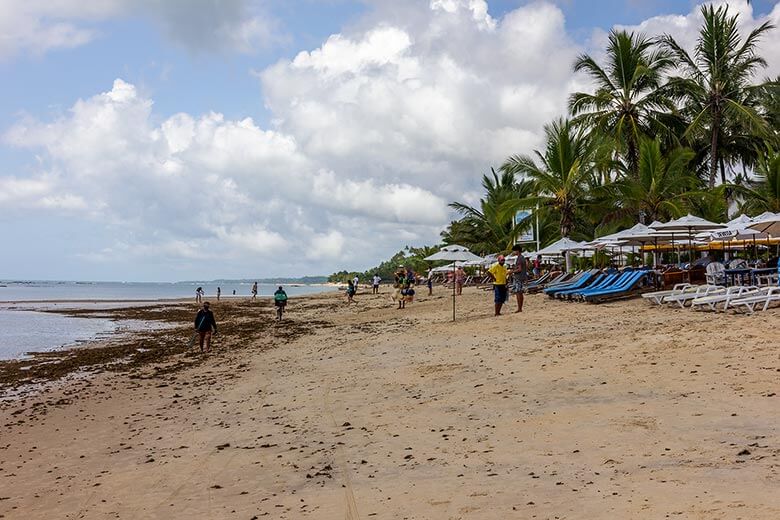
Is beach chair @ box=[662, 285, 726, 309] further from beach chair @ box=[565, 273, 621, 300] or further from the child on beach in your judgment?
the child on beach

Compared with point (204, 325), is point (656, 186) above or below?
above

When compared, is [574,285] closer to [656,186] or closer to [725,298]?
[725,298]

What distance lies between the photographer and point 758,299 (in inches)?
409

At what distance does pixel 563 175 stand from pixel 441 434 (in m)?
20.3

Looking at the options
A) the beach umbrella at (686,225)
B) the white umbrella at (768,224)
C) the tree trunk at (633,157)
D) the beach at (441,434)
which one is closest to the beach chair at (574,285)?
the beach umbrella at (686,225)

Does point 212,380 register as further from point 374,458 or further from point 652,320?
point 652,320

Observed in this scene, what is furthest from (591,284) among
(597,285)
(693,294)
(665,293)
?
(693,294)

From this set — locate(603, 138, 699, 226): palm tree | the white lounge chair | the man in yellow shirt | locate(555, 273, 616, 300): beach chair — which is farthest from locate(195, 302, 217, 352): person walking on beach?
locate(603, 138, 699, 226): palm tree

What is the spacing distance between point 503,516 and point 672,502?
37.1 inches

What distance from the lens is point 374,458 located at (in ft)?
16.6

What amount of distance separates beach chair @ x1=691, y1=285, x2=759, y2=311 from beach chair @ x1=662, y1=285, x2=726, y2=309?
0.20 metres

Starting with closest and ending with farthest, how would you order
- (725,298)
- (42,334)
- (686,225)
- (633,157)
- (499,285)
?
(725,298) → (499,285) → (686,225) → (42,334) → (633,157)

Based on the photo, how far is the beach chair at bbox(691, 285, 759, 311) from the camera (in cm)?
1091

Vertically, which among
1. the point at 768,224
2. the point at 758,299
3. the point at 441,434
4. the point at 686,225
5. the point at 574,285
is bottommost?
the point at 441,434
